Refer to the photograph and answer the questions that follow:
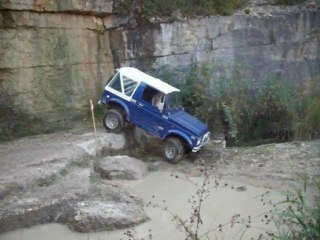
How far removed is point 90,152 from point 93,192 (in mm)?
1908

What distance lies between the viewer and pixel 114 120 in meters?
11.1

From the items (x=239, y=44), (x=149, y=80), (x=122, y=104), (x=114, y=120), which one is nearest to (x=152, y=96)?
(x=149, y=80)

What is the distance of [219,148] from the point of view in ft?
37.8

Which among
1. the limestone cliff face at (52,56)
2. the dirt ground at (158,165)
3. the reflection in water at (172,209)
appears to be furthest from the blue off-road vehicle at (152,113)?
the limestone cliff face at (52,56)

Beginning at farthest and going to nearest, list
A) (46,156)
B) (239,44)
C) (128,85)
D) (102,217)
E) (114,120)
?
(239,44) → (114,120) → (128,85) → (46,156) → (102,217)

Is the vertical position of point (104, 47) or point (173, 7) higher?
point (173, 7)

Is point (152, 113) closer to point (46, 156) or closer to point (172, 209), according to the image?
point (46, 156)

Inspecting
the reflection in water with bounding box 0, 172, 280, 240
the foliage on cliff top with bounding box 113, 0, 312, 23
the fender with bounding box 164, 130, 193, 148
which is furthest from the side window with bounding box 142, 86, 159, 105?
the foliage on cliff top with bounding box 113, 0, 312, 23

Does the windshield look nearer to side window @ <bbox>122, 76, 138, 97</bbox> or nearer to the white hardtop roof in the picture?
the white hardtop roof

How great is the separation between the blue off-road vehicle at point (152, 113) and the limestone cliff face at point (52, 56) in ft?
5.35

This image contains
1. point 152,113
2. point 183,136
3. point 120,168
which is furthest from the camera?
point 152,113

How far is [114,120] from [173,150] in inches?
62.8

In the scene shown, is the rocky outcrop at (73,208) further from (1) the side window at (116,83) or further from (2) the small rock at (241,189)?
(1) the side window at (116,83)

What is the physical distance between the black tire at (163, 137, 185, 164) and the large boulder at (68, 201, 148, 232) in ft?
8.94
